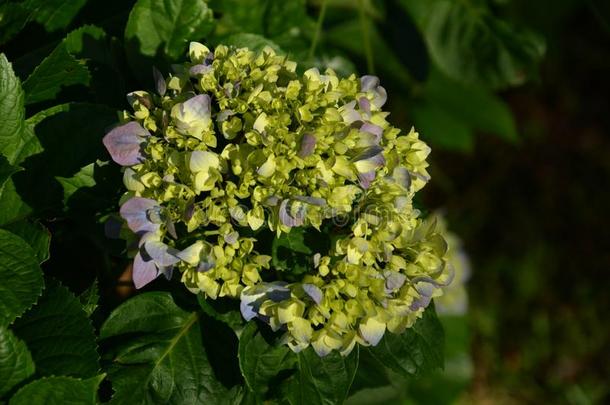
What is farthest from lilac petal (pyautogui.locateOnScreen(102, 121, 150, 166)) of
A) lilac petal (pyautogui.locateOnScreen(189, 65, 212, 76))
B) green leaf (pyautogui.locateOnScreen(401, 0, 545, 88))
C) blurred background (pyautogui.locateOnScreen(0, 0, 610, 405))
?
green leaf (pyautogui.locateOnScreen(401, 0, 545, 88))

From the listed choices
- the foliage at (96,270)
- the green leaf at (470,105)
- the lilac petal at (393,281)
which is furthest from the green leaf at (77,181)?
the green leaf at (470,105)

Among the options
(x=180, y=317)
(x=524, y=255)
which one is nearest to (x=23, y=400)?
(x=180, y=317)

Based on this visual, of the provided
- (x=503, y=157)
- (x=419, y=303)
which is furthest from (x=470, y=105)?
(x=419, y=303)

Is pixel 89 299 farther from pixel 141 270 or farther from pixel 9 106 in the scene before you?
pixel 9 106

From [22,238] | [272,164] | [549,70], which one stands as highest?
[272,164]

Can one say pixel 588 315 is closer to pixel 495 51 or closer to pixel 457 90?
pixel 457 90

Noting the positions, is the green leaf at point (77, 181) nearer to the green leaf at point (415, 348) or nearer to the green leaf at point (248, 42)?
the green leaf at point (248, 42)

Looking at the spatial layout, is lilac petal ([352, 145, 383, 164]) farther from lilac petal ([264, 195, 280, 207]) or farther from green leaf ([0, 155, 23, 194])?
green leaf ([0, 155, 23, 194])
